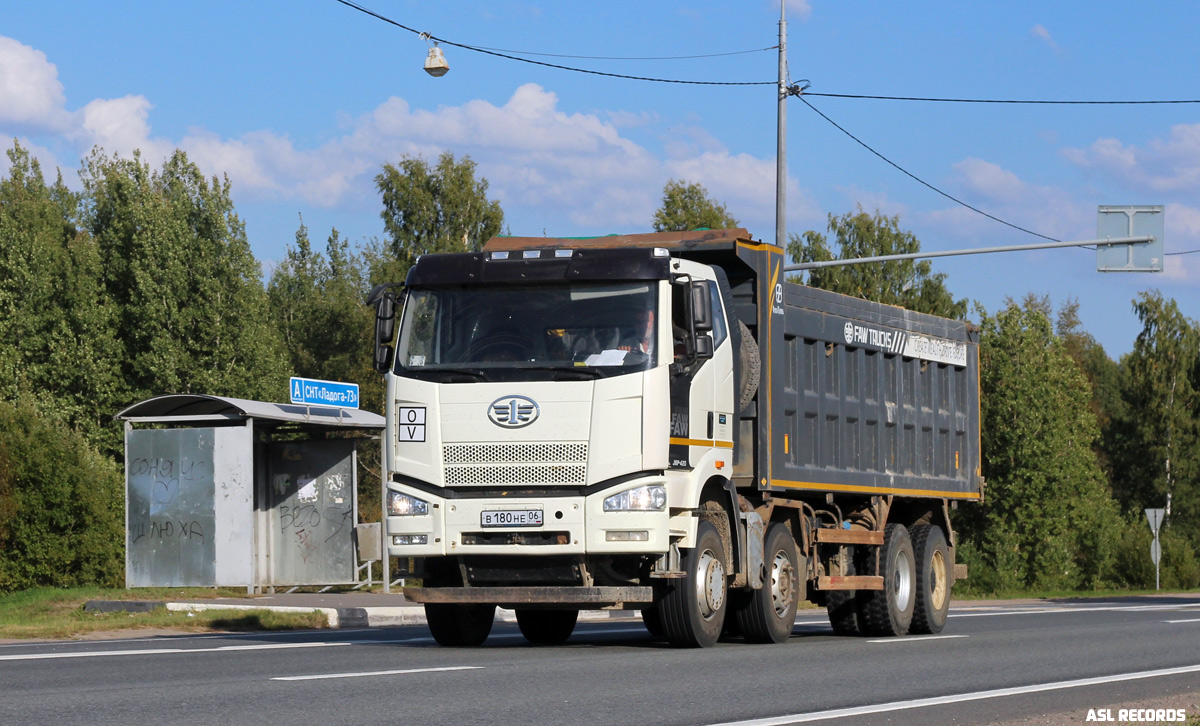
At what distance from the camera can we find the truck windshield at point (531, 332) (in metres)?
11.5

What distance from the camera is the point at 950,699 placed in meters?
8.76

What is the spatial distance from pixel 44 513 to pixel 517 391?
66.7ft

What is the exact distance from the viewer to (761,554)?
13.2m

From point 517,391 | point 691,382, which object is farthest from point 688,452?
point 517,391

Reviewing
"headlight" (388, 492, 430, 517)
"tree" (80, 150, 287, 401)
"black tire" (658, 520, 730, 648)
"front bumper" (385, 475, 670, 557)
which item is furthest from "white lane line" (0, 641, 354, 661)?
"tree" (80, 150, 287, 401)

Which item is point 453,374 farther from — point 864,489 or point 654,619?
point 864,489

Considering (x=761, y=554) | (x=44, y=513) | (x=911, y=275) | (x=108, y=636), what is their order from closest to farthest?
1. (x=761, y=554)
2. (x=108, y=636)
3. (x=44, y=513)
4. (x=911, y=275)

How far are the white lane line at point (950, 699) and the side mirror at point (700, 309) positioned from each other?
141 inches

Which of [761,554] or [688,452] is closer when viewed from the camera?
[688,452]

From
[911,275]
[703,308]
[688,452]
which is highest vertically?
[911,275]

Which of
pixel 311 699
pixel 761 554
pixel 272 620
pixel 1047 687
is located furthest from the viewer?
pixel 272 620

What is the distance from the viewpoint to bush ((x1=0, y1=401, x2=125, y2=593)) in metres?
28.5

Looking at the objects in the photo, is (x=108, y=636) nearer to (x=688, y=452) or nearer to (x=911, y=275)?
(x=688, y=452)

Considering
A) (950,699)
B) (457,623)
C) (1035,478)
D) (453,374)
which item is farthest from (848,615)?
(1035,478)
